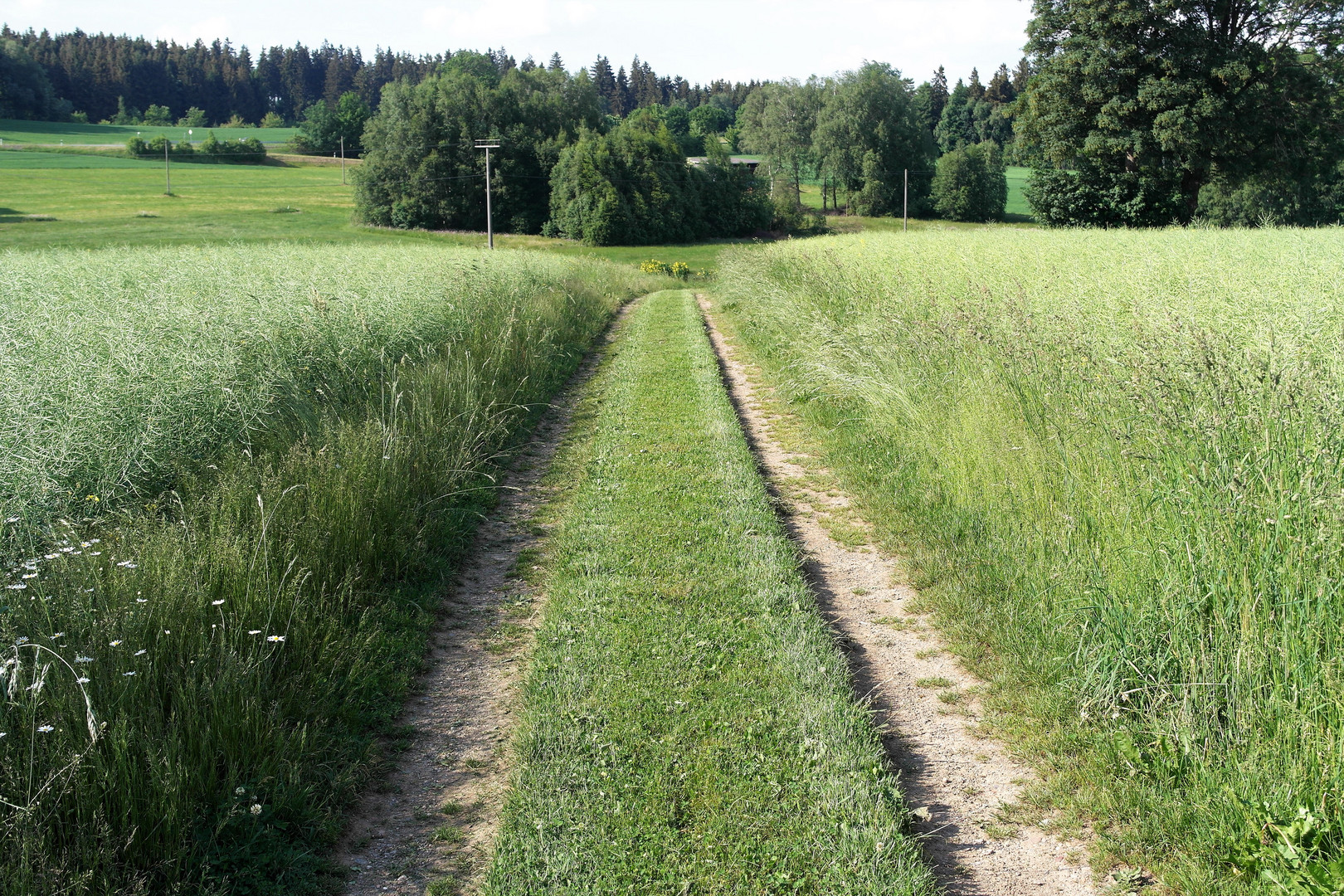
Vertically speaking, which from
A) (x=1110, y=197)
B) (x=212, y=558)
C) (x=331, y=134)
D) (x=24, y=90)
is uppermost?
(x=24, y=90)

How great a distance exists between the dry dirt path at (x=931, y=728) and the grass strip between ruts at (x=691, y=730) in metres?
0.16

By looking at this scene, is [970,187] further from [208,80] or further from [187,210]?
[208,80]

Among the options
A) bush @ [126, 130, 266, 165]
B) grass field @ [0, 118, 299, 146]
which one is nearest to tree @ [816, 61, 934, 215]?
bush @ [126, 130, 266, 165]

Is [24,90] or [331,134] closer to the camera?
[24,90]

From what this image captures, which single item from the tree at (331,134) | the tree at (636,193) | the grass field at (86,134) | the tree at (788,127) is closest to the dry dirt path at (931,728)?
the tree at (636,193)

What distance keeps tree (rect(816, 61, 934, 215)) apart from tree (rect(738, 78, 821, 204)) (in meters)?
3.71

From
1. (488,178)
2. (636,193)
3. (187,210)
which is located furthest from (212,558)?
(187,210)

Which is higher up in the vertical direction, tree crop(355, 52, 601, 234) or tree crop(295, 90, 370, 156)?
tree crop(295, 90, 370, 156)

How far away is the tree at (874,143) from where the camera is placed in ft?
273

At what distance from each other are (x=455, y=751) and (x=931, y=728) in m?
2.11

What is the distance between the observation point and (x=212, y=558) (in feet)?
13.4

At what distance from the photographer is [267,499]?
4914 mm

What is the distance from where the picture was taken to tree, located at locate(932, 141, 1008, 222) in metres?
80.1

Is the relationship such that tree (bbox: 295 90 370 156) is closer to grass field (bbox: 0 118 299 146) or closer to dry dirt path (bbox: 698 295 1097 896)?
grass field (bbox: 0 118 299 146)
